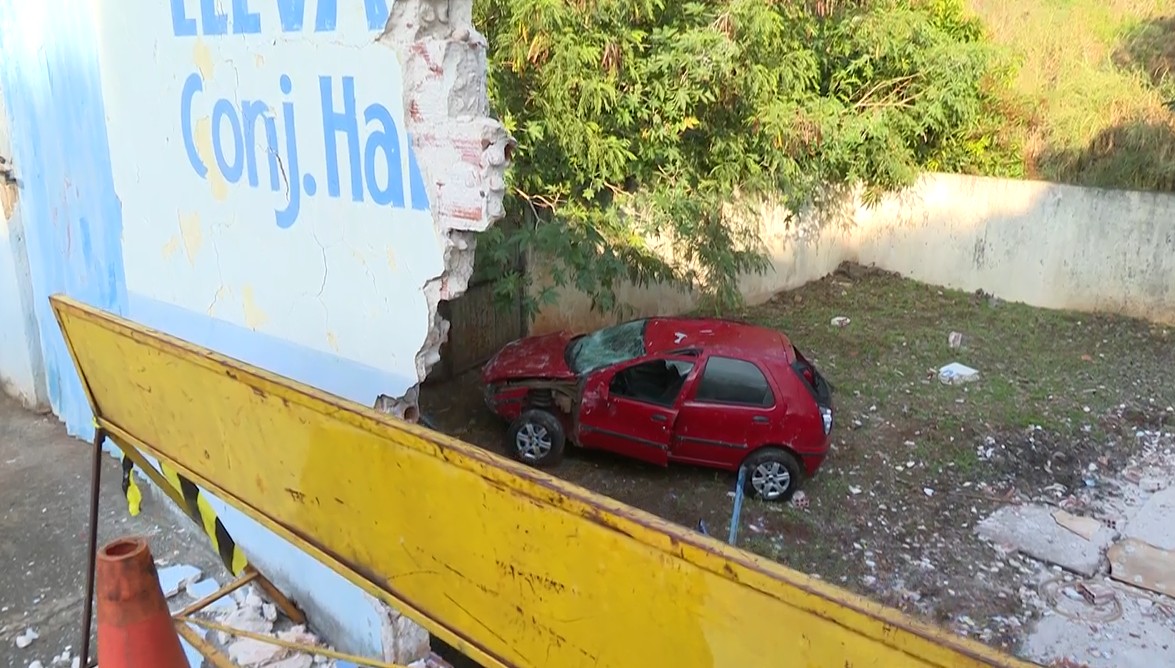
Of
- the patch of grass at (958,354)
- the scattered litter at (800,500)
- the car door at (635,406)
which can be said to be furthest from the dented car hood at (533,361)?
the patch of grass at (958,354)

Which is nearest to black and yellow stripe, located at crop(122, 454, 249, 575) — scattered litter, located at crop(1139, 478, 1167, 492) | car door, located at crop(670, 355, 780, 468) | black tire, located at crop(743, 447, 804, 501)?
car door, located at crop(670, 355, 780, 468)

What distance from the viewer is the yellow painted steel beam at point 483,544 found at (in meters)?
1.31

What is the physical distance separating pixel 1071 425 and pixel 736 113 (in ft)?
14.3

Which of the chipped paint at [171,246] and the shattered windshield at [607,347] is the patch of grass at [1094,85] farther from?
the chipped paint at [171,246]

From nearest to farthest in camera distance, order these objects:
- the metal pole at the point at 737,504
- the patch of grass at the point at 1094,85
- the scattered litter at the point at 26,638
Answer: the scattered litter at the point at 26,638, the metal pole at the point at 737,504, the patch of grass at the point at 1094,85

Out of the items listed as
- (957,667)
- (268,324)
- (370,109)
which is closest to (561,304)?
(268,324)

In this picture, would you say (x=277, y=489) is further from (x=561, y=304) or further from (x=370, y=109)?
(x=561, y=304)

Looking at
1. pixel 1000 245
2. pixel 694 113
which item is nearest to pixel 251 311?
pixel 694 113

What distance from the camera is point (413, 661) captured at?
3.16 metres

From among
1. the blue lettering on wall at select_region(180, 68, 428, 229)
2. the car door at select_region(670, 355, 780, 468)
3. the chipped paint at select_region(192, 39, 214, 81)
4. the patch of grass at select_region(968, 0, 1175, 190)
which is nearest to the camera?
the blue lettering on wall at select_region(180, 68, 428, 229)

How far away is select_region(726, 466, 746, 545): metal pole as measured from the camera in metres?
5.61

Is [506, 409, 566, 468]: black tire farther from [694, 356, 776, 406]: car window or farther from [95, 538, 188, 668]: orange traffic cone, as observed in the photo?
[95, 538, 188, 668]: orange traffic cone

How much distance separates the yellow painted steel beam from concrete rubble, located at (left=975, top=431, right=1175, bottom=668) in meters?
3.74

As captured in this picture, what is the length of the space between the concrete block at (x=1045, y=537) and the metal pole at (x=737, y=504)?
156cm
